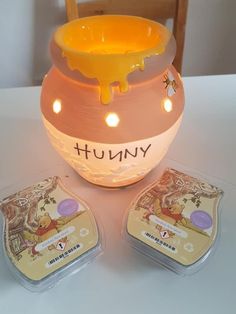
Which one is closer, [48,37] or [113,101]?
[113,101]

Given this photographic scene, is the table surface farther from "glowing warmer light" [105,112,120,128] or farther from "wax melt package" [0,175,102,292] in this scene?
"glowing warmer light" [105,112,120,128]

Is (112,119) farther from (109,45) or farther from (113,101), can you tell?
(109,45)

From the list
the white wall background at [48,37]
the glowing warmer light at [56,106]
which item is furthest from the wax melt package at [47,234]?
the white wall background at [48,37]

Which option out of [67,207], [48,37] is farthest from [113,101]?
[48,37]

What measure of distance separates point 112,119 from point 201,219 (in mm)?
146

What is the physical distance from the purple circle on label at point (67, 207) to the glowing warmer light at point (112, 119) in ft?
0.35

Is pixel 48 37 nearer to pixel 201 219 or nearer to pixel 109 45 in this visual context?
pixel 109 45

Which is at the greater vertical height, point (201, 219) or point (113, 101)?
point (113, 101)

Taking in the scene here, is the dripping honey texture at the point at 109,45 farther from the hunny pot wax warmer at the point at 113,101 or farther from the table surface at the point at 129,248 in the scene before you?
the table surface at the point at 129,248

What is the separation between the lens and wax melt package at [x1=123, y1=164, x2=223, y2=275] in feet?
1.19

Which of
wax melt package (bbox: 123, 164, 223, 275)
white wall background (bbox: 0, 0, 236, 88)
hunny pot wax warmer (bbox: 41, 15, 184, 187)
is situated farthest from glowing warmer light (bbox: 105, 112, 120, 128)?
white wall background (bbox: 0, 0, 236, 88)

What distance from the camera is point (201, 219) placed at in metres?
0.39

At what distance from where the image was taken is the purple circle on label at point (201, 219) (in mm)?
387

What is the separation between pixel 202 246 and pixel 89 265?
0.12 metres
